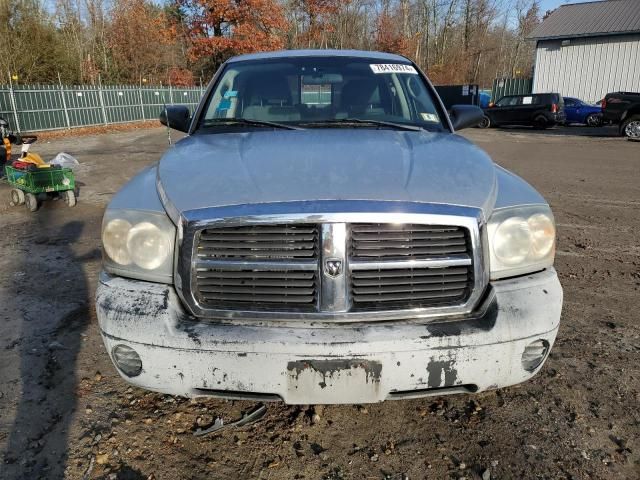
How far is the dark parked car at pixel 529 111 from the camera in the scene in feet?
70.7

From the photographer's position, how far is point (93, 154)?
43.5 feet

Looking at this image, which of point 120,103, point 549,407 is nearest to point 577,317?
point 549,407

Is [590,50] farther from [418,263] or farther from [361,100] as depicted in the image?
[418,263]

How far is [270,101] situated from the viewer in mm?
3398

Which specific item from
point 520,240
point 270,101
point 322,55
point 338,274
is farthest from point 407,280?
point 322,55

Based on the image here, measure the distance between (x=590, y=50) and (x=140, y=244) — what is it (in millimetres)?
29944

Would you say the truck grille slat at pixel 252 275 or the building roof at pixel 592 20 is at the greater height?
the building roof at pixel 592 20

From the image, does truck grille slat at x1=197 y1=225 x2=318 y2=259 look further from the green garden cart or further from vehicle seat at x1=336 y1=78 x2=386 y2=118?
the green garden cart

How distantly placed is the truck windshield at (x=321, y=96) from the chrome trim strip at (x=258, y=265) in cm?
138

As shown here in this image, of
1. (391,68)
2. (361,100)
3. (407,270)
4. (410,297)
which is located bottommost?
(410,297)

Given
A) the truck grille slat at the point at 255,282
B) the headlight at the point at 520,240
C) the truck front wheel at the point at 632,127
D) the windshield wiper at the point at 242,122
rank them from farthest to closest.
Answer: the truck front wheel at the point at 632,127 < the windshield wiper at the point at 242,122 < the headlight at the point at 520,240 < the truck grille slat at the point at 255,282

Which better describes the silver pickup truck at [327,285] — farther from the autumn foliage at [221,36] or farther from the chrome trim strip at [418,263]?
the autumn foliage at [221,36]

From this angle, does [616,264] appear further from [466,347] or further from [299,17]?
[299,17]

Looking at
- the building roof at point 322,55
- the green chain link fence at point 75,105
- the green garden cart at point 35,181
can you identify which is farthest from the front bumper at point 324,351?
the green chain link fence at point 75,105
